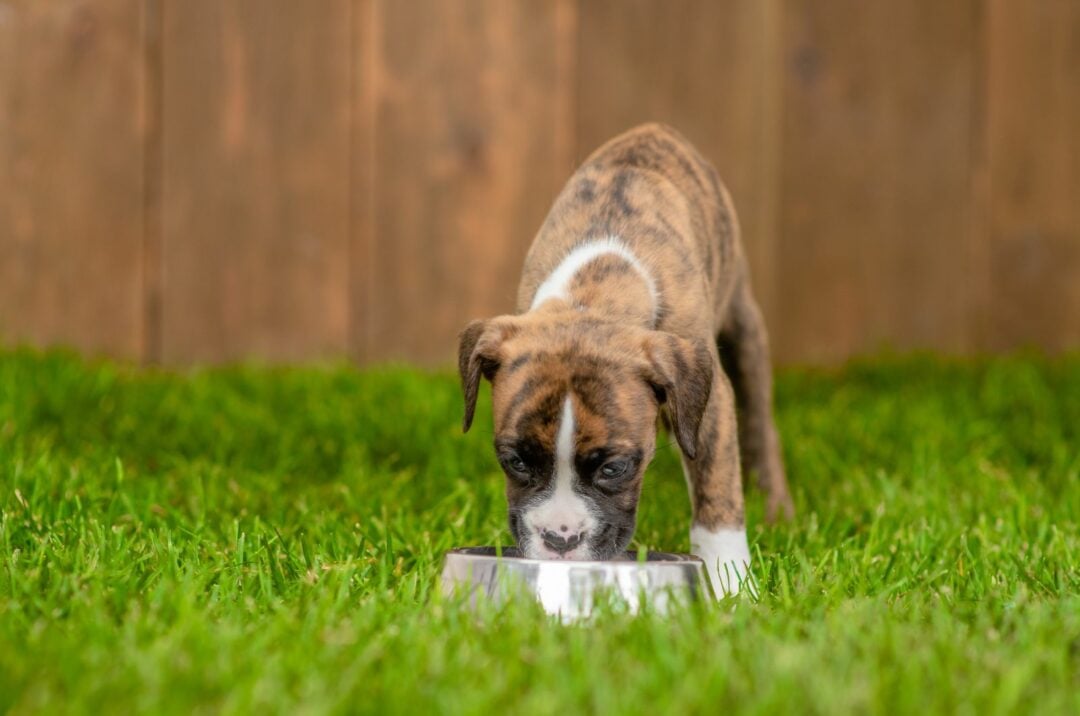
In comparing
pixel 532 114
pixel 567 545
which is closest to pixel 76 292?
pixel 532 114

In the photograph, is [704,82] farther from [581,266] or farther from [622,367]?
[622,367]

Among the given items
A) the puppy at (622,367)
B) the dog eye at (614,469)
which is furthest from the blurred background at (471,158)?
the dog eye at (614,469)

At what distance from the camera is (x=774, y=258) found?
21.5 ft

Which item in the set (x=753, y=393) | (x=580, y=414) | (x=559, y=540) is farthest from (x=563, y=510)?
(x=753, y=393)

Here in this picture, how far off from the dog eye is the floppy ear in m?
0.15

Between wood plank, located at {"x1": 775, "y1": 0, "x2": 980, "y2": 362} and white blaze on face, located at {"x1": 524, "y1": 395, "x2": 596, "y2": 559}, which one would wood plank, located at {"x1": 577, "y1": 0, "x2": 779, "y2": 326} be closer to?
wood plank, located at {"x1": 775, "y1": 0, "x2": 980, "y2": 362}

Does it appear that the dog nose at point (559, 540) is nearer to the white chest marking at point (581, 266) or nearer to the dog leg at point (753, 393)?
the white chest marking at point (581, 266)

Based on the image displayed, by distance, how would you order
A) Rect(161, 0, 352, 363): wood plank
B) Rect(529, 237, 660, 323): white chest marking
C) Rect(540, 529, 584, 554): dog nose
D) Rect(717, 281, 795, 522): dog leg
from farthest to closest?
Rect(161, 0, 352, 363): wood plank
Rect(717, 281, 795, 522): dog leg
Rect(529, 237, 660, 323): white chest marking
Rect(540, 529, 584, 554): dog nose

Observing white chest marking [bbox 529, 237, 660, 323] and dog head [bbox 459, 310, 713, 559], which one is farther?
white chest marking [bbox 529, 237, 660, 323]

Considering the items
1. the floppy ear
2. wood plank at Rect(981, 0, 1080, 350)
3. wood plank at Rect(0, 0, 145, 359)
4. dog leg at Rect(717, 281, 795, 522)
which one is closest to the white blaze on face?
the floppy ear

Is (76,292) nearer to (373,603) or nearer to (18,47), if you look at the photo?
(18,47)

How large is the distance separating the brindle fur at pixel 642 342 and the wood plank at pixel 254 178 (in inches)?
88.9

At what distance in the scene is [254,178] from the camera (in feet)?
20.5

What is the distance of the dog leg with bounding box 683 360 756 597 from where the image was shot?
348 centimetres
